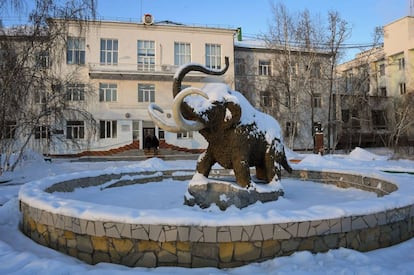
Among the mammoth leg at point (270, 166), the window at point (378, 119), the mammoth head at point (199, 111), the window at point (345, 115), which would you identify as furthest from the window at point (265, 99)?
the mammoth head at point (199, 111)

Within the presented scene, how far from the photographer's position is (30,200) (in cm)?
466

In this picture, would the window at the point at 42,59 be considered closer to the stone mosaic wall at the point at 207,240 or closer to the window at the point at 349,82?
the stone mosaic wall at the point at 207,240

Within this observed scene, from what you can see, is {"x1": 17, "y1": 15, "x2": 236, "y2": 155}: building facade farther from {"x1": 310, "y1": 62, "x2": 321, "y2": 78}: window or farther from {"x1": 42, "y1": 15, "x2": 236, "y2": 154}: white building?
{"x1": 310, "y1": 62, "x2": 321, "y2": 78}: window

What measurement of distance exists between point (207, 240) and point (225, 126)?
2208 mm

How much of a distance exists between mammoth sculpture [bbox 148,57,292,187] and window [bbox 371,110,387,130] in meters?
28.7

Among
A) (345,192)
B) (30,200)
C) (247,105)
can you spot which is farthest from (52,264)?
(345,192)

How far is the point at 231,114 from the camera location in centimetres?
530

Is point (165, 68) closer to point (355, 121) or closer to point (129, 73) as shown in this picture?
point (129, 73)

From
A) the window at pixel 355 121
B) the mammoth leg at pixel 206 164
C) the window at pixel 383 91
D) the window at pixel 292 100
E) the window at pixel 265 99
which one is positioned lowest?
the mammoth leg at pixel 206 164

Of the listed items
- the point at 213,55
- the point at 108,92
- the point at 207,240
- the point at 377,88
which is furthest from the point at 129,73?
the point at 377,88

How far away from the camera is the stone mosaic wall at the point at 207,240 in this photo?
3562mm

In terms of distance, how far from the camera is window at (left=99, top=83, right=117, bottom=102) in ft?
84.1

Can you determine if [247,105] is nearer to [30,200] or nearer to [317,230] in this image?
[317,230]

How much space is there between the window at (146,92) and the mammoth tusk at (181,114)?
22.0 metres
